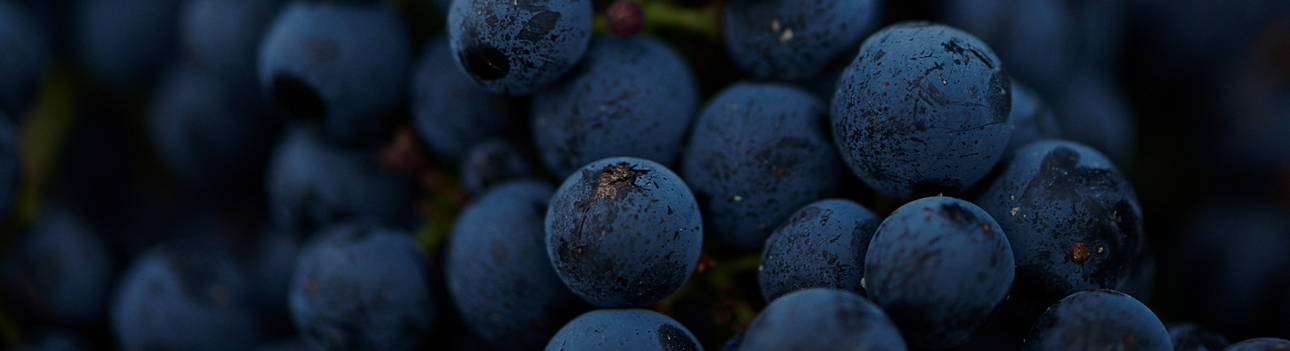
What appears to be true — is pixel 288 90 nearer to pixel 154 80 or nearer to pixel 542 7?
pixel 542 7

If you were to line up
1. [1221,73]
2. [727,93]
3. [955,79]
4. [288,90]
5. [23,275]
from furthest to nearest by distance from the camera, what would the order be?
[1221,73], [23,275], [288,90], [727,93], [955,79]

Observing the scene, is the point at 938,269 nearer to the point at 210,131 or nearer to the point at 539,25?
the point at 539,25

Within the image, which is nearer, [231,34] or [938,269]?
[938,269]

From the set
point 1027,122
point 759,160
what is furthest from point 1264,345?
point 759,160

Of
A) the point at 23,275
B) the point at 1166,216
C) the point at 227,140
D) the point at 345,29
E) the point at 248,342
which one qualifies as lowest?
the point at 1166,216

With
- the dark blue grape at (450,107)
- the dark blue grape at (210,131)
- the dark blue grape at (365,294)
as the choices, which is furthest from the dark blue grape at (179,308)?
the dark blue grape at (450,107)

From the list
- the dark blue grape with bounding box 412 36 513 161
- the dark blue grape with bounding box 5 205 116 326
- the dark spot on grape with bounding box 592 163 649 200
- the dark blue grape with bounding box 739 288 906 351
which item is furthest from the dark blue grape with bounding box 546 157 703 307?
the dark blue grape with bounding box 5 205 116 326

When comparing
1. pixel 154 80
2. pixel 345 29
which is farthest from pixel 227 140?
pixel 345 29

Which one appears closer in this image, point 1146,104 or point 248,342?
point 248,342
